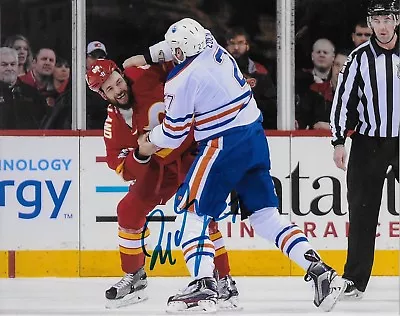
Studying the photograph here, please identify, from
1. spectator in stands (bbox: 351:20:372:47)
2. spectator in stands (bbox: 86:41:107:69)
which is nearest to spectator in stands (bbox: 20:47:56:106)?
spectator in stands (bbox: 86:41:107:69)

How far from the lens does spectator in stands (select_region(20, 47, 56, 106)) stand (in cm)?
653

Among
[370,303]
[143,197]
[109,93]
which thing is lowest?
[370,303]

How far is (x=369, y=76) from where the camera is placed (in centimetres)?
545

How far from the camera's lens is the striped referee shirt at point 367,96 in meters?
5.43

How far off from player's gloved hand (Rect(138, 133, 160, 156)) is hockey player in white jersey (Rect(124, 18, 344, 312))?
15 cm

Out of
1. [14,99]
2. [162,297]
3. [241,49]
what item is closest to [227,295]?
[162,297]

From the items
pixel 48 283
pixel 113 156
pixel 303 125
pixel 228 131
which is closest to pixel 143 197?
pixel 113 156

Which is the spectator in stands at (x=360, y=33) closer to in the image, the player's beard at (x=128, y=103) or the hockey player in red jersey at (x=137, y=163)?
the hockey player in red jersey at (x=137, y=163)

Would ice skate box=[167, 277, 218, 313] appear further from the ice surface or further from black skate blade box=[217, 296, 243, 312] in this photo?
black skate blade box=[217, 296, 243, 312]

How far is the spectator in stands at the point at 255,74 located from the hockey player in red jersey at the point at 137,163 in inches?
51.8

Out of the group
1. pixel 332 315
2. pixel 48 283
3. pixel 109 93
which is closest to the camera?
pixel 332 315

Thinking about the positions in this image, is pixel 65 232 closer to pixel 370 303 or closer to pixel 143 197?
pixel 143 197

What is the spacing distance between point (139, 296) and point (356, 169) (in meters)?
1.15

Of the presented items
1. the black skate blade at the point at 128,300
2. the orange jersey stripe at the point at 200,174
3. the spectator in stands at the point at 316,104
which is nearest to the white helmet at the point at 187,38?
the orange jersey stripe at the point at 200,174
